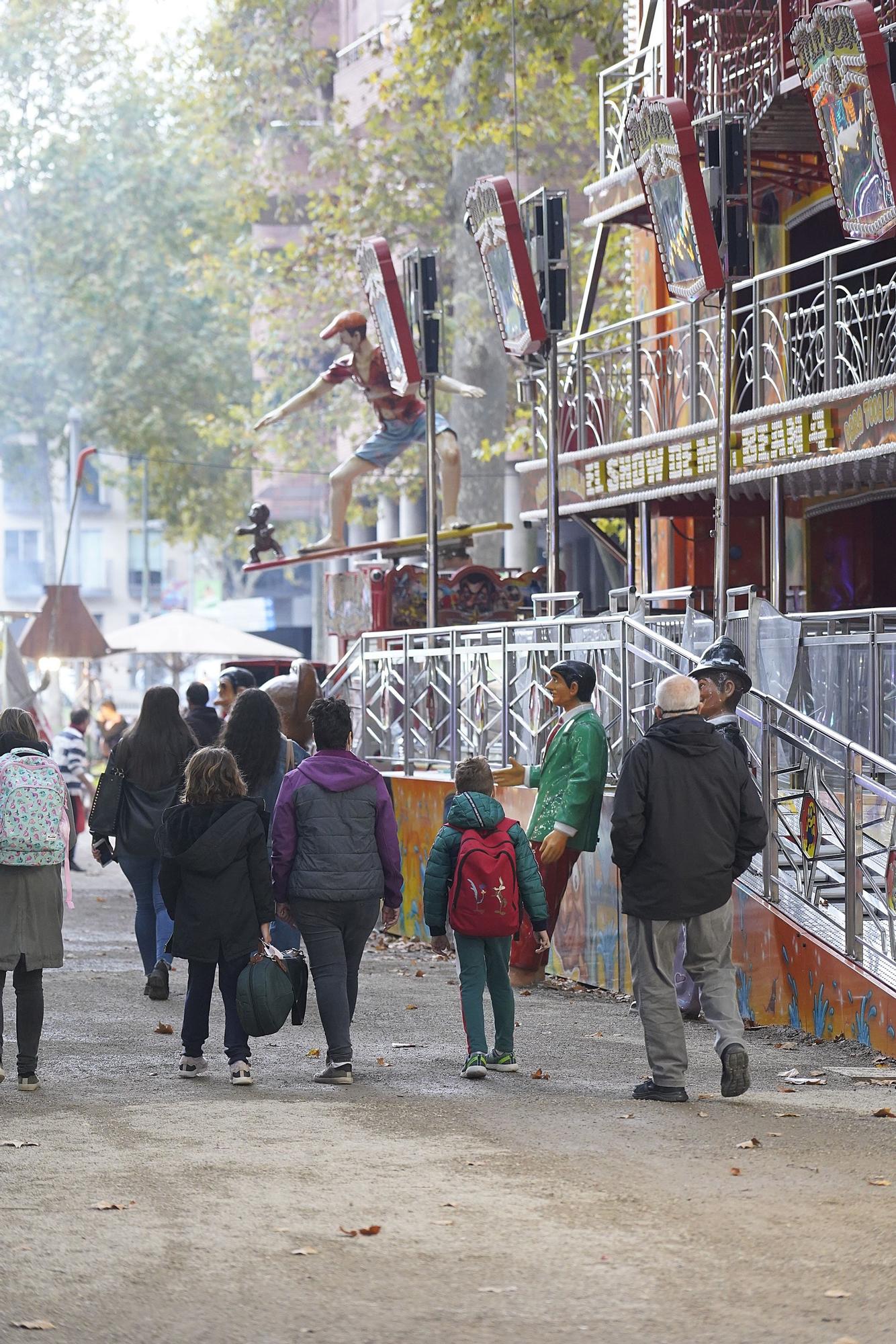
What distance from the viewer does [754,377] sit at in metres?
17.6

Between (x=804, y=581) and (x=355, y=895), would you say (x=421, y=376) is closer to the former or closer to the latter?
(x=804, y=581)

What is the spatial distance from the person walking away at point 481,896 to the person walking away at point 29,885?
5.32 feet

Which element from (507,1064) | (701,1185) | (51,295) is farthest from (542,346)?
(51,295)

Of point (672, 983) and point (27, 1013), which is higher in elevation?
point (672, 983)

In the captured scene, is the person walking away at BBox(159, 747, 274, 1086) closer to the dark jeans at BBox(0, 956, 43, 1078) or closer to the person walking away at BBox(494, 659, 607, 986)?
the dark jeans at BBox(0, 956, 43, 1078)

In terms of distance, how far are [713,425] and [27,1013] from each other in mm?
10595

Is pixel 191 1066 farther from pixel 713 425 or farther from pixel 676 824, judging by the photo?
pixel 713 425

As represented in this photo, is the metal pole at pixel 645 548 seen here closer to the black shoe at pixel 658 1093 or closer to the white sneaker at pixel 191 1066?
the white sneaker at pixel 191 1066

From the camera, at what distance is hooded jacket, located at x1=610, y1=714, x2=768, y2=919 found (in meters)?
8.65

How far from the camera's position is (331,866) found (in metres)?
9.23

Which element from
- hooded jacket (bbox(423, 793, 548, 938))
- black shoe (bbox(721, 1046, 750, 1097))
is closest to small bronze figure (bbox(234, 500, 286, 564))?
hooded jacket (bbox(423, 793, 548, 938))

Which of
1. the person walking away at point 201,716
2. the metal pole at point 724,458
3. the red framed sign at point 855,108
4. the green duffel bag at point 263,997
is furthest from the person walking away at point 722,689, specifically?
the person walking away at point 201,716

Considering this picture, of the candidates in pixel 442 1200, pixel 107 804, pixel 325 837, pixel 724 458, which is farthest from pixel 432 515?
pixel 442 1200

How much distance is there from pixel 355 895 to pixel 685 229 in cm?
664
